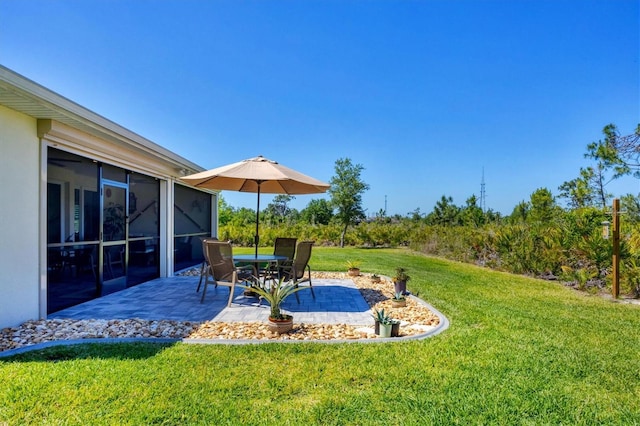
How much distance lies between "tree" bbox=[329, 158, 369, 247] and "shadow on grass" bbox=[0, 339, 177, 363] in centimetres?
1836

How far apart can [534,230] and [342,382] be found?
403 inches

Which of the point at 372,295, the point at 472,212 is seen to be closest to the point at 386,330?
the point at 372,295

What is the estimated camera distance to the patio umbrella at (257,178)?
5.76 metres

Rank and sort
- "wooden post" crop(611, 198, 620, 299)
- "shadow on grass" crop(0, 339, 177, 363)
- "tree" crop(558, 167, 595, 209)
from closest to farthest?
1. "shadow on grass" crop(0, 339, 177, 363)
2. "wooden post" crop(611, 198, 620, 299)
3. "tree" crop(558, 167, 595, 209)

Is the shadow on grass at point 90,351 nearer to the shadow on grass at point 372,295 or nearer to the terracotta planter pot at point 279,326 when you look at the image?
the terracotta planter pot at point 279,326

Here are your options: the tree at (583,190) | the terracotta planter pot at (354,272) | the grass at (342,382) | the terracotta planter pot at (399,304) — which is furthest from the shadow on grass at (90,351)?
the tree at (583,190)

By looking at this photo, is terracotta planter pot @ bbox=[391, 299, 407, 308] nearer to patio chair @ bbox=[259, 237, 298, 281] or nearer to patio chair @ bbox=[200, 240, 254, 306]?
patio chair @ bbox=[259, 237, 298, 281]

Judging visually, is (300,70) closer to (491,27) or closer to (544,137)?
(491,27)

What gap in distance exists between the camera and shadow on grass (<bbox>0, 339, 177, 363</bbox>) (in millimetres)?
3457

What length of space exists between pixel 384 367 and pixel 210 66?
1210 cm

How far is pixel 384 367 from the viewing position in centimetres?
334

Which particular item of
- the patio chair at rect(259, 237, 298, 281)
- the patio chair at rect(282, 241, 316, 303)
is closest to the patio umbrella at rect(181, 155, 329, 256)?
the patio chair at rect(259, 237, 298, 281)

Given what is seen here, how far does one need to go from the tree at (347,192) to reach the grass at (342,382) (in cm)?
1746

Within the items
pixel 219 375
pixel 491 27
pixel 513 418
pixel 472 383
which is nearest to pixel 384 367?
pixel 472 383
